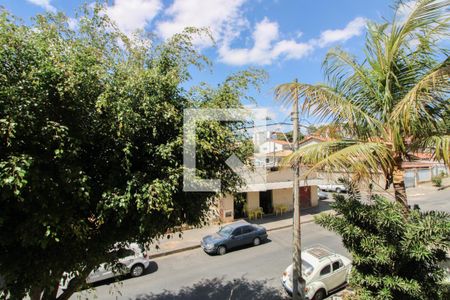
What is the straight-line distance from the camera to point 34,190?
128 inches

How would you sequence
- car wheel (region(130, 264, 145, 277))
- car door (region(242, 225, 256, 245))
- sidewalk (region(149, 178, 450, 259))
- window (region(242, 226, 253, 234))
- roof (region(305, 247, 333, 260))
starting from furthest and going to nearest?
window (region(242, 226, 253, 234)) < car door (region(242, 225, 256, 245)) < sidewalk (region(149, 178, 450, 259)) < car wheel (region(130, 264, 145, 277)) < roof (region(305, 247, 333, 260))

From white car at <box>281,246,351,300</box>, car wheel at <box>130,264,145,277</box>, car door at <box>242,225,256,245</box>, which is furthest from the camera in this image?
car door at <box>242,225,256,245</box>

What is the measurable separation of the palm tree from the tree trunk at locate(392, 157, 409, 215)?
2 cm

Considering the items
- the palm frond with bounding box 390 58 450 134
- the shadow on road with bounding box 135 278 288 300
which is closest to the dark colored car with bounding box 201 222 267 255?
the shadow on road with bounding box 135 278 288 300

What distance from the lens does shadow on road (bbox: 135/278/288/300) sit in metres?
9.30

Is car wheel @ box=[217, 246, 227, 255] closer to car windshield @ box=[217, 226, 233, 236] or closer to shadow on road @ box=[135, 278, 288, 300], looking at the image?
car windshield @ box=[217, 226, 233, 236]

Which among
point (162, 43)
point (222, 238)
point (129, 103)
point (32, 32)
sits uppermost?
point (162, 43)

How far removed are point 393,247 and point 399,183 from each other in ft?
3.88

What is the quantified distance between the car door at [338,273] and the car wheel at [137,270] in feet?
25.2

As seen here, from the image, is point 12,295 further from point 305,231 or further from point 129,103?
point 305,231

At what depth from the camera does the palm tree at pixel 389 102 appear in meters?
4.32

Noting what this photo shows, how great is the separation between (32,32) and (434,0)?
6290 mm

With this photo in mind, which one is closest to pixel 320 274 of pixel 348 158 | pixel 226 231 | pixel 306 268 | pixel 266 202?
pixel 306 268

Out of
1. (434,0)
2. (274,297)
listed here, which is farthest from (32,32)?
(274,297)
